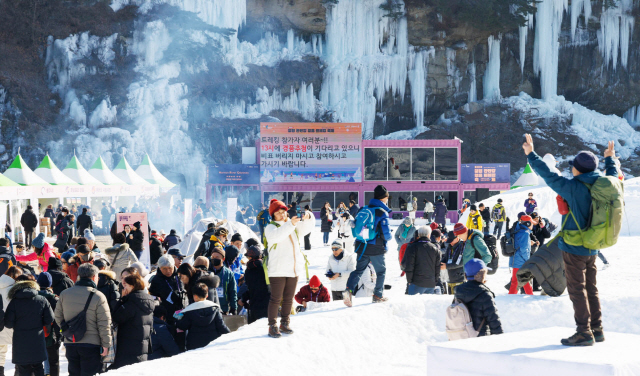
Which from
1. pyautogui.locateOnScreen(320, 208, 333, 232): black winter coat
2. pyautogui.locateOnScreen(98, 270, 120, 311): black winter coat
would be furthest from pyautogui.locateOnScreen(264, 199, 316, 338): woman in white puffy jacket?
pyautogui.locateOnScreen(320, 208, 333, 232): black winter coat

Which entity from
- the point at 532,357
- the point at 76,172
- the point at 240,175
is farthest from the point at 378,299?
the point at 240,175

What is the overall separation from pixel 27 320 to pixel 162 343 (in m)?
1.25

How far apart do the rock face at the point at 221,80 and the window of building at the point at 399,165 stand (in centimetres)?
1340

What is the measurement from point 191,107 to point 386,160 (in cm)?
1925

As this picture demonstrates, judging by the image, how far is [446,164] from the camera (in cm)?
3422

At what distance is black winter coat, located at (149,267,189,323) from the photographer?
6.33m

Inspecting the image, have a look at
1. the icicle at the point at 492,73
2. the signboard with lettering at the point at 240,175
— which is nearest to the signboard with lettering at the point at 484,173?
the signboard with lettering at the point at 240,175

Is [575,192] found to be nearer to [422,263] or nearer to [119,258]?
[422,263]

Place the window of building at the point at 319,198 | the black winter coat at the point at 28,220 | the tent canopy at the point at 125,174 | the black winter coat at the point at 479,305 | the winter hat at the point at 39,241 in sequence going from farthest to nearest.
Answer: the window of building at the point at 319,198 < the tent canopy at the point at 125,174 < the black winter coat at the point at 28,220 < the winter hat at the point at 39,241 < the black winter coat at the point at 479,305

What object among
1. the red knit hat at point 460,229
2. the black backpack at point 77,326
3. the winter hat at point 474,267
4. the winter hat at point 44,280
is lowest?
the black backpack at point 77,326

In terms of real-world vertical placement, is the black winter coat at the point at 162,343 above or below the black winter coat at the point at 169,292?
below

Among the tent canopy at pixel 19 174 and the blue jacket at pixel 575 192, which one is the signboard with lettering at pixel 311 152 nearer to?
the tent canopy at pixel 19 174

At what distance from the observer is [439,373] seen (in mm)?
3973

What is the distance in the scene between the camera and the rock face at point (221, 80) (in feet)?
147
